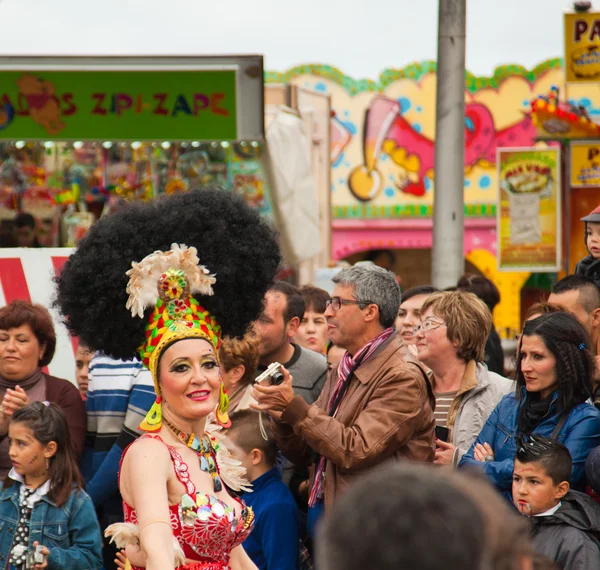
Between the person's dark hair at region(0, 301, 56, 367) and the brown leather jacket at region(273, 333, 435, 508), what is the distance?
4.47ft

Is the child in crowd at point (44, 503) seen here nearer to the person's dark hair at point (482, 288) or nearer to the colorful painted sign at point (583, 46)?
the person's dark hair at point (482, 288)

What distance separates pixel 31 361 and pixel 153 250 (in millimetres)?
1557

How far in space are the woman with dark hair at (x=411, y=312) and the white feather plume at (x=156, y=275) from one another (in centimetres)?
248

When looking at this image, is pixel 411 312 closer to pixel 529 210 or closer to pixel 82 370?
pixel 82 370

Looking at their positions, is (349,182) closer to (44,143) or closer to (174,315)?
(44,143)

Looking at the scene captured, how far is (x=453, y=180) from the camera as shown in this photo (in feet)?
22.9

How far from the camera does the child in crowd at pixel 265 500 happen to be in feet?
14.3

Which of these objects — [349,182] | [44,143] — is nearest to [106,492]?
[44,143]

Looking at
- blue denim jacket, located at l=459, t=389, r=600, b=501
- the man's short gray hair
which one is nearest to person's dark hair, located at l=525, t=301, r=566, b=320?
blue denim jacket, located at l=459, t=389, r=600, b=501

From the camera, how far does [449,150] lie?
6.93 metres

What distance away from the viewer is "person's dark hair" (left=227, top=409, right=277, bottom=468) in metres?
4.54

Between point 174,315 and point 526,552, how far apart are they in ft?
7.30

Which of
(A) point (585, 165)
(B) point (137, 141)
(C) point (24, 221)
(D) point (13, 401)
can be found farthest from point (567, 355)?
(A) point (585, 165)

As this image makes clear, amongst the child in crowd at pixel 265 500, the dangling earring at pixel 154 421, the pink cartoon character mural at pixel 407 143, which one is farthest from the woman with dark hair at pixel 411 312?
the pink cartoon character mural at pixel 407 143
